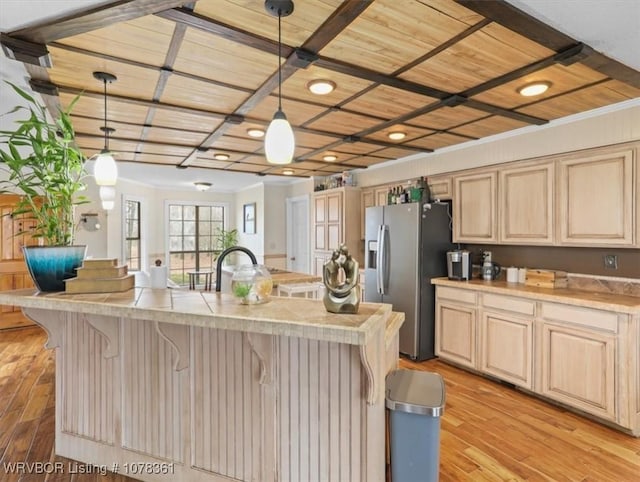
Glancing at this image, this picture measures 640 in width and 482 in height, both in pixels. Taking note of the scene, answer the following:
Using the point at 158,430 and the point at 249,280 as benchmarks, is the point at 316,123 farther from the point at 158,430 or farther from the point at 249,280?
the point at 158,430

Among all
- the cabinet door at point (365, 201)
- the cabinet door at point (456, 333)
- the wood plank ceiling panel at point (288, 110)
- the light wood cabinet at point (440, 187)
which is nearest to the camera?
the wood plank ceiling panel at point (288, 110)

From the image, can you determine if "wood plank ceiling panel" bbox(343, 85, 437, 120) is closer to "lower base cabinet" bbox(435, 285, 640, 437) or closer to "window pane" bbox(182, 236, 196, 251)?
"lower base cabinet" bbox(435, 285, 640, 437)

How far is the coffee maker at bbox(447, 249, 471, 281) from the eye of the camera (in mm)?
3789

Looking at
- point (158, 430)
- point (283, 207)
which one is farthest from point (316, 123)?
point (283, 207)

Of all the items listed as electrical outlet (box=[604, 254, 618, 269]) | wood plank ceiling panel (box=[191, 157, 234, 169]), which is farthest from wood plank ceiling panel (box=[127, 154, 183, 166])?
electrical outlet (box=[604, 254, 618, 269])

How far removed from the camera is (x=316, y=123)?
128 inches

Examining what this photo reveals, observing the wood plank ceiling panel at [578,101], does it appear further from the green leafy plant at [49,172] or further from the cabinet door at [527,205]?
the green leafy plant at [49,172]

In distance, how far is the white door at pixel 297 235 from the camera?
664cm

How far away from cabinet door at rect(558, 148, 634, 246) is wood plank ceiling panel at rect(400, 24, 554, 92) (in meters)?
1.35

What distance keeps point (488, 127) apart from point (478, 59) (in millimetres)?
1505

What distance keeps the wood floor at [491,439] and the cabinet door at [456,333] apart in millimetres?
273

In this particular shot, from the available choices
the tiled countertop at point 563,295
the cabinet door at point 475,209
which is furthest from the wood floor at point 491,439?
the cabinet door at point 475,209

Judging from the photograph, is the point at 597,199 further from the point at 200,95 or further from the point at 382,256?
the point at 200,95

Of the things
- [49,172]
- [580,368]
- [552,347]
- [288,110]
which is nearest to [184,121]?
[288,110]
